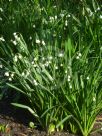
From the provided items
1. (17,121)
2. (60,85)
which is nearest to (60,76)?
(60,85)

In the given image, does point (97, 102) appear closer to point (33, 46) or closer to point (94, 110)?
point (94, 110)

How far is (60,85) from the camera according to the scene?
11.2 ft

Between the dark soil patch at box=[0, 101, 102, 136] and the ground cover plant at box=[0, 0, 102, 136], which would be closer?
the ground cover plant at box=[0, 0, 102, 136]

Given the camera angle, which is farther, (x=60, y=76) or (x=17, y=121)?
(x=17, y=121)

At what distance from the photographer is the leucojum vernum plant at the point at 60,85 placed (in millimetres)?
3459

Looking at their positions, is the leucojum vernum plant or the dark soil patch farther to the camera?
the dark soil patch

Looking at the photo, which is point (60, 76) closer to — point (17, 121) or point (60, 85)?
point (60, 85)

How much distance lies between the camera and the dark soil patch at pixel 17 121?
144 inches

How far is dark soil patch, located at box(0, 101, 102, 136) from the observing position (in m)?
3.66

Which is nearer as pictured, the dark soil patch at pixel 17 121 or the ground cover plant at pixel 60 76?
the ground cover plant at pixel 60 76

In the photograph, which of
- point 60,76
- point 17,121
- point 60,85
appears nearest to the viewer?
point 60,85

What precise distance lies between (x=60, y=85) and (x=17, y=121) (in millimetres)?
647

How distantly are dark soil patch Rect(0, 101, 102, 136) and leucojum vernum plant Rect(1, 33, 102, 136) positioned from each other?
0.08 meters

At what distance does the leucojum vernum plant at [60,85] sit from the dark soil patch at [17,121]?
0.27 ft
